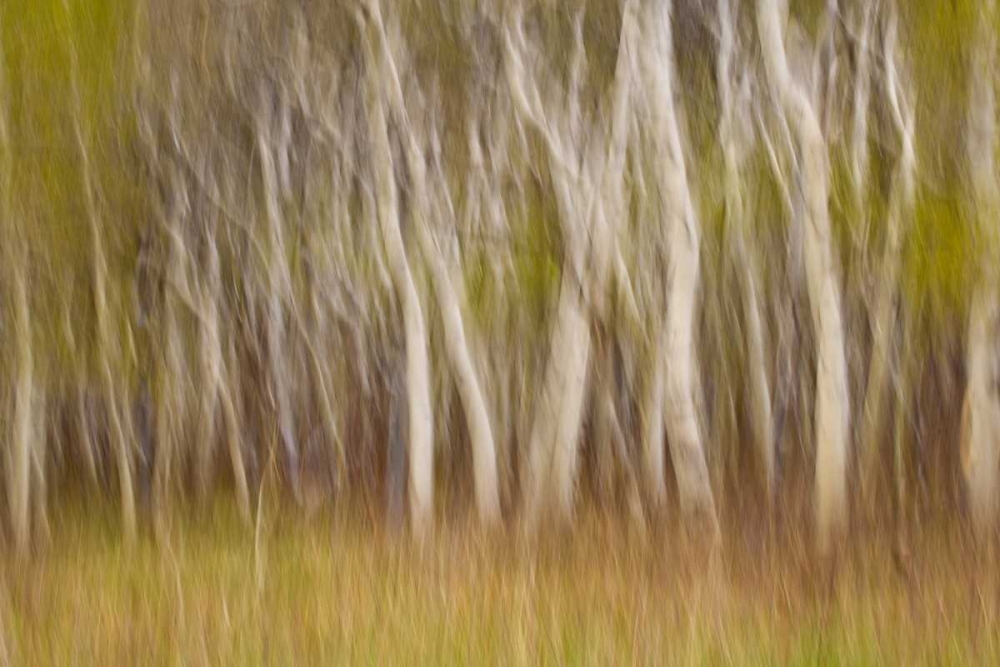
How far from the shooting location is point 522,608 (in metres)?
5.62

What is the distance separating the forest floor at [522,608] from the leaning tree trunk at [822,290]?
790 mm

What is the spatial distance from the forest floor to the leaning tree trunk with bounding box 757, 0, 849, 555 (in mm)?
790

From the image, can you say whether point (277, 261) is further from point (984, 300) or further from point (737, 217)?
point (984, 300)

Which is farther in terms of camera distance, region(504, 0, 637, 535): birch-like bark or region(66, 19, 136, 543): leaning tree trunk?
region(66, 19, 136, 543): leaning tree trunk

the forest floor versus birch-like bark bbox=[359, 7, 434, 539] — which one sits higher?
birch-like bark bbox=[359, 7, 434, 539]

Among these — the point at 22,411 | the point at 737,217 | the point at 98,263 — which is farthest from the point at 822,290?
the point at 22,411

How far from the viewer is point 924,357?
14.5m

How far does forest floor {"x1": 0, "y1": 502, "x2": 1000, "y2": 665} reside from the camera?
5316 mm

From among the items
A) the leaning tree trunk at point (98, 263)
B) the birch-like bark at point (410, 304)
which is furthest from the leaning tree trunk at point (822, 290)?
the leaning tree trunk at point (98, 263)

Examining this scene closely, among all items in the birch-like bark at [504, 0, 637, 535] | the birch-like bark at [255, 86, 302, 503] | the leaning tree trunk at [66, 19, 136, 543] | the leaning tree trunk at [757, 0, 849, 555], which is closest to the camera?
the leaning tree trunk at [757, 0, 849, 555]

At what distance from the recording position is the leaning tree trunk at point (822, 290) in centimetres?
781

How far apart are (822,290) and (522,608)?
392cm

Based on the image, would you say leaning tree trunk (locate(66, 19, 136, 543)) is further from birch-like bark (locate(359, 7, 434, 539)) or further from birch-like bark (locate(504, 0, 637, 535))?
birch-like bark (locate(504, 0, 637, 535))

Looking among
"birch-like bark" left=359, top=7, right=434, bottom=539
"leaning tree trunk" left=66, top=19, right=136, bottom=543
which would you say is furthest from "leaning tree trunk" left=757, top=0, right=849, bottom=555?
"leaning tree trunk" left=66, top=19, right=136, bottom=543
